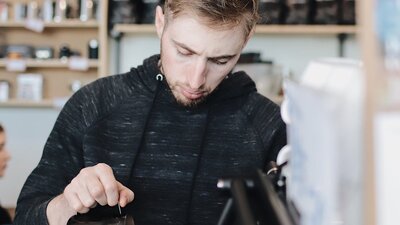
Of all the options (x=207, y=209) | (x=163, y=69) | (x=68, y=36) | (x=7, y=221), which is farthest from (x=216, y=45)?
(x=68, y=36)

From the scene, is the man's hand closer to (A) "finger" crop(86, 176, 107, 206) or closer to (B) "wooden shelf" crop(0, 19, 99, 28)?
(A) "finger" crop(86, 176, 107, 206)

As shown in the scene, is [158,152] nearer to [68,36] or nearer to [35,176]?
[35,176]

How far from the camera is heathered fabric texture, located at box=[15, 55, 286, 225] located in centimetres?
119

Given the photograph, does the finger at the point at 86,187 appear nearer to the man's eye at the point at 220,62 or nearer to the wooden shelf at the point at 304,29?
the man's eye at the point at 220,62

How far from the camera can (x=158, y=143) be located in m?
1.23

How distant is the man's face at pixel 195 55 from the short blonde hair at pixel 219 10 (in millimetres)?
11

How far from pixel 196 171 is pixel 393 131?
871 millimetres

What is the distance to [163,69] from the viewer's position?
1.25 metres

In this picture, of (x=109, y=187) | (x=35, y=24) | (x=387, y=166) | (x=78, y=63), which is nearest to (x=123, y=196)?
(x=109, y=187)

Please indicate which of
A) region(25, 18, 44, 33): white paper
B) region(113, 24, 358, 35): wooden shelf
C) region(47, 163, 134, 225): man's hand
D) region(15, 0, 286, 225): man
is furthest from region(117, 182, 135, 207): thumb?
region(25, 18, 44, 33): white paper

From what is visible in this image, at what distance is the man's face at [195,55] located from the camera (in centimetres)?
110

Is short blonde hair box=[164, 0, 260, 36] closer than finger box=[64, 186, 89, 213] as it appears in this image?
No

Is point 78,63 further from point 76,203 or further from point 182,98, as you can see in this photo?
point 76,203

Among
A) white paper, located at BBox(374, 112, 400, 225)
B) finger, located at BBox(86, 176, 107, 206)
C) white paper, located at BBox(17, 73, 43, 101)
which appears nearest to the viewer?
white paper, located at BBox(374, 112, 400, 225)
